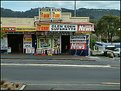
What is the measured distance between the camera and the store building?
43844mm

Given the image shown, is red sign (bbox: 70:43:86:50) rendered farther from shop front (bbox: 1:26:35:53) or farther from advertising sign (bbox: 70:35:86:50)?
shop front (bbox: 1:26:35:53)

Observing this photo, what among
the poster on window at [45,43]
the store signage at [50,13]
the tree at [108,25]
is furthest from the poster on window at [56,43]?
the tree at [108,25]

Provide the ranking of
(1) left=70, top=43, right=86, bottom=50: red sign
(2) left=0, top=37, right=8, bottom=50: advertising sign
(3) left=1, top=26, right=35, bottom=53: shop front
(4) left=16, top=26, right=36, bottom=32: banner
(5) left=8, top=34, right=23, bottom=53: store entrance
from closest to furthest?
(4) left=16, top=26, right=36, bottom=32: banner < (3) left=1, top=26, right=35, bottom=53: shop front < (2) left=0, top=37, right=8, bottom=50: advertising sign < (1) left=70, top=43, right=86, bottom=50: red sign < (5) left=8, top=34, right=23, bottom=53: store entrance

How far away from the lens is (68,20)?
46.4 meters

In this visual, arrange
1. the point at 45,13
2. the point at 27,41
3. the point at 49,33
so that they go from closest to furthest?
1. the point at 45,13
2. the point at 49,33
3. the point at 27,41

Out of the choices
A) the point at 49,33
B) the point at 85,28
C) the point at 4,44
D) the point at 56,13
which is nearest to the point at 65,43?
the point at 49,33

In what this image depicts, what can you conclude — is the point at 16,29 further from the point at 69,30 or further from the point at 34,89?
the point at 34,89

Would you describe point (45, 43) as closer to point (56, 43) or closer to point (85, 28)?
point (56, 43)

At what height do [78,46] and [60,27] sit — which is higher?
[60,27]

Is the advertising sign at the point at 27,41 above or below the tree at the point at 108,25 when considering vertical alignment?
below

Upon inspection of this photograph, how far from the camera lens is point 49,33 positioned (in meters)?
45.1

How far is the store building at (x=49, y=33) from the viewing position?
144 feet

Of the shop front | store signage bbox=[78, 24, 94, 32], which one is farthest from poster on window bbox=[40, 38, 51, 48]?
store signage bbox=[78, 24, 94, 32]

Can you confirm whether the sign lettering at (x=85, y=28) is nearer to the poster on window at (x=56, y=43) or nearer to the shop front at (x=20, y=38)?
the poster on window at (x=56, y=43)
